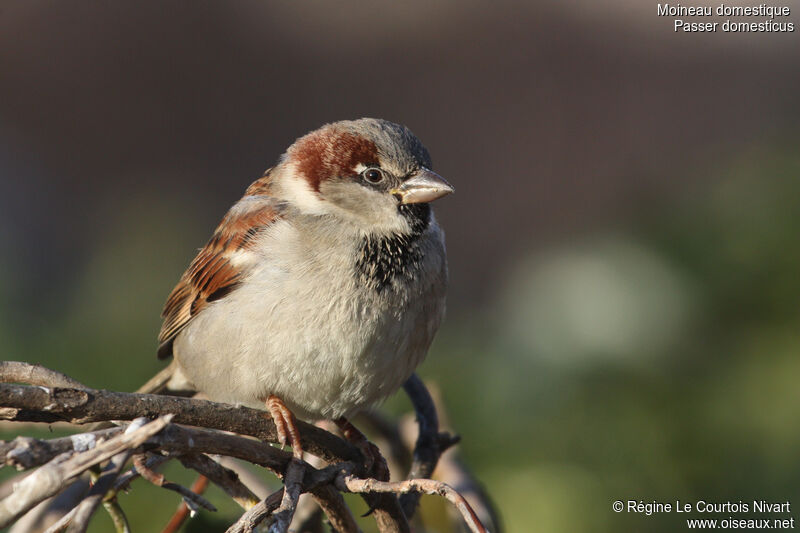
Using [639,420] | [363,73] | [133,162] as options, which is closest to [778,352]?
[639,420]

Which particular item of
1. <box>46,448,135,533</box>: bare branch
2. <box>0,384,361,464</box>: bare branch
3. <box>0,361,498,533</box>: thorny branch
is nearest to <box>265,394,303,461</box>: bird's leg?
<box>0,361,498,533</box>: thorny branch

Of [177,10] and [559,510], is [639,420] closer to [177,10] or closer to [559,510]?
[559,510]

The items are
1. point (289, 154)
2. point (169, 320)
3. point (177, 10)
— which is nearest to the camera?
point (289, 154)

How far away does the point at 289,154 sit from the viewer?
7.11 feet

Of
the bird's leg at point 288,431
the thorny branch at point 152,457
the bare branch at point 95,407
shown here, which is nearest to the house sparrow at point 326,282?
the bird's leg at point 288,431

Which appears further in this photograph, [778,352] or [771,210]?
[771,210]

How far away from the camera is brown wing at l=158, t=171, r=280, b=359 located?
2070 millimetres

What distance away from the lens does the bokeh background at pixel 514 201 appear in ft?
5.94

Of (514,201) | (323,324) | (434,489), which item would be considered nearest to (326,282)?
(323,324)

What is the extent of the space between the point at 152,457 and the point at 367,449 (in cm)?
85

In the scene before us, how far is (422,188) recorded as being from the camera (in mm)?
1997

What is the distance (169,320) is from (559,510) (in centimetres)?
112

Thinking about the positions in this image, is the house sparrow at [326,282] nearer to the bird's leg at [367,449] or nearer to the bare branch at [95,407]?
the bird's leg at [367,449]

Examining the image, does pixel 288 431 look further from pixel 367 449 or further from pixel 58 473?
pixel 58 473
